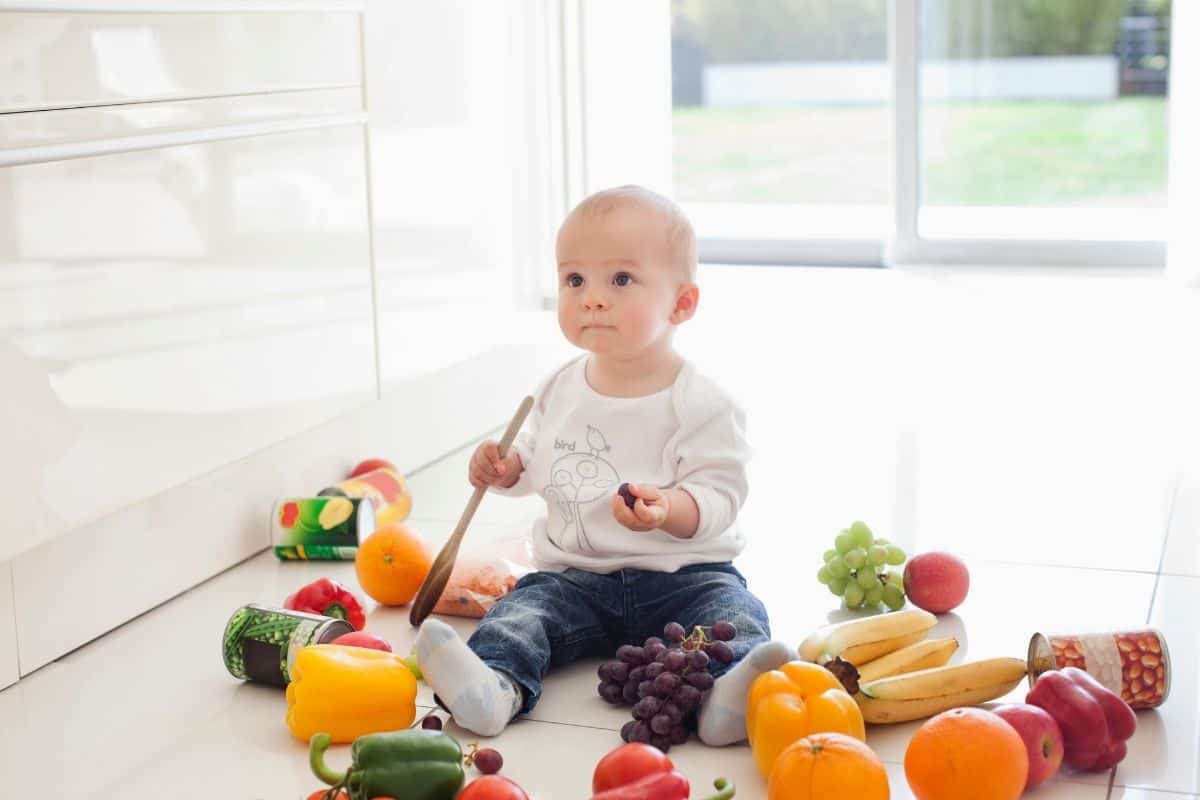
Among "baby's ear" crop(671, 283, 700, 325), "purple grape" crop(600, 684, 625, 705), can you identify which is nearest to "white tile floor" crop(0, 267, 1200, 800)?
"purple grape" crop(600, 684, 625, 705)

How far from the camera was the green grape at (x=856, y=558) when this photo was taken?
2.19 metres

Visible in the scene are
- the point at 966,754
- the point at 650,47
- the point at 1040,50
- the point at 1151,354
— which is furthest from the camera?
the point at 1040,50

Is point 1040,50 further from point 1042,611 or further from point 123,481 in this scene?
point 123,481

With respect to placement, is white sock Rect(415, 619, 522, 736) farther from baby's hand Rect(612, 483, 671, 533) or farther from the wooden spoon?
the wooden spoon

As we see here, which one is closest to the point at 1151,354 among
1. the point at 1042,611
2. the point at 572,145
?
the point at 572,145

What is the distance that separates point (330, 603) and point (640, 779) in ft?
2.52

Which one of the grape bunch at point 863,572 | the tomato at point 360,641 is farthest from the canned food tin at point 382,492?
the grape bunch at point 863,572

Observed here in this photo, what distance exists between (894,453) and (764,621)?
114 centimetres

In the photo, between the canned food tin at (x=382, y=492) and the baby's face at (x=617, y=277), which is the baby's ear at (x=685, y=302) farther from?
the canned food tin at (x=382, y=492)

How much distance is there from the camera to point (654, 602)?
6.73ft

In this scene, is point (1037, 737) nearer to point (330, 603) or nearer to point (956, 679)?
point (956, 679)

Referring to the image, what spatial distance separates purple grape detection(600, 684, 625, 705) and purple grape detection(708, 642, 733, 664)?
0.13 metres

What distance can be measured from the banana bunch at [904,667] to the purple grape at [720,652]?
0.39 feet

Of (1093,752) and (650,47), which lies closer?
(1093,752)
